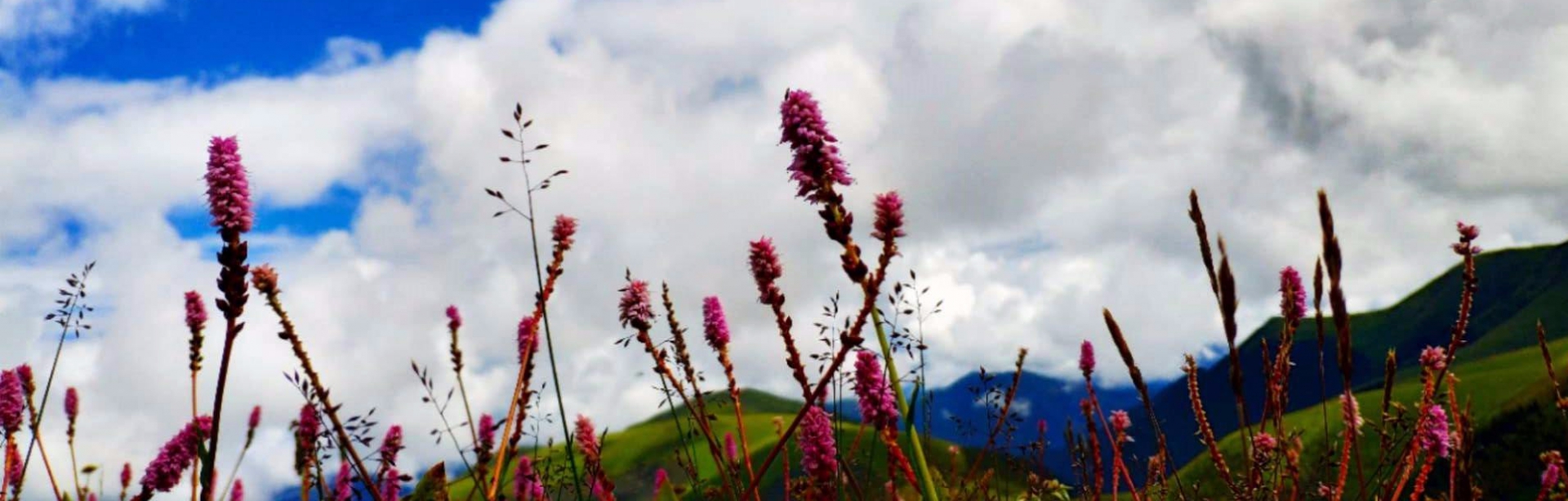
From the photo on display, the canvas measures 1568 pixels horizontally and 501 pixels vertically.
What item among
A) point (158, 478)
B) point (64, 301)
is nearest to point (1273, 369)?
point (158, 478)

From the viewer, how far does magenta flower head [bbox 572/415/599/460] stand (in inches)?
195

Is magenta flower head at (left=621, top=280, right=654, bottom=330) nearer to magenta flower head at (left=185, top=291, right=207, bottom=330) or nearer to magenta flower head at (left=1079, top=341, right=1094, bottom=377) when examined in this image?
magenta flower head at (left=185, top=291, right=207, bottom=330)

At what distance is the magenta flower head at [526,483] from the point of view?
4847 millimetres

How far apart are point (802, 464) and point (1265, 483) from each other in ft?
5.58

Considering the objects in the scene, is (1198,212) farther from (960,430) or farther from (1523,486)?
(1523,486)

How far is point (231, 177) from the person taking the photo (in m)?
3.36

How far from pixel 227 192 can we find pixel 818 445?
216 cm

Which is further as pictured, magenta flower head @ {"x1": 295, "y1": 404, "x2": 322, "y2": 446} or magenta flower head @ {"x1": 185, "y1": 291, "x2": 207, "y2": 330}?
magenta flower head @ {"x1": 185, "y1": 291, "x2": 207, "y2": 330}

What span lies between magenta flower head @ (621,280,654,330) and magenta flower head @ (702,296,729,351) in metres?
0.66

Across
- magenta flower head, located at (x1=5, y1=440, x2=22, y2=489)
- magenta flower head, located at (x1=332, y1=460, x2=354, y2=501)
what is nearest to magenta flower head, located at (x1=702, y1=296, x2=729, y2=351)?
magenta flower head, located at (x1=332, y1=460, x2=354, y2=501)

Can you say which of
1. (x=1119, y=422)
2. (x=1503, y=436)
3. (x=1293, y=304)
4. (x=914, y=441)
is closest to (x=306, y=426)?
(x=914, y=441)

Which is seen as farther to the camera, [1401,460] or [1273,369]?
[1401,460]

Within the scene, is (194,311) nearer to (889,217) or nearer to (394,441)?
(394,441)

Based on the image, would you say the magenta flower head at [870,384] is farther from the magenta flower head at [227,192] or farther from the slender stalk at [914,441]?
the magenta flower head at [227,192]
